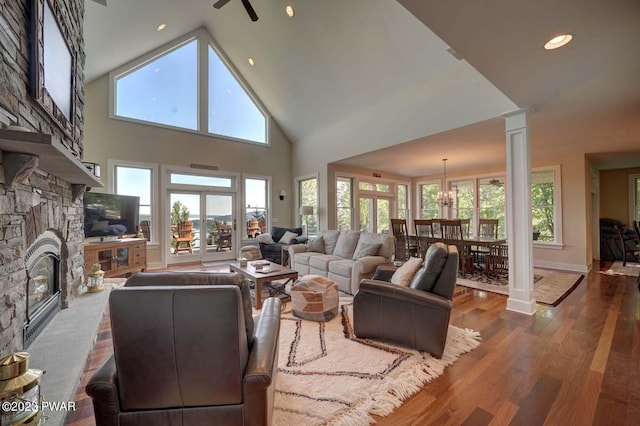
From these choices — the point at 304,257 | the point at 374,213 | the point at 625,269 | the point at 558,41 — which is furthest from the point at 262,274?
the point at 625,269

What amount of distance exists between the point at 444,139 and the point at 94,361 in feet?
16.9

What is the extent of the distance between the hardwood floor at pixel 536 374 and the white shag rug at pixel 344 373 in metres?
0.10

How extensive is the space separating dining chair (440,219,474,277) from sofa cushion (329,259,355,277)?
204 cm

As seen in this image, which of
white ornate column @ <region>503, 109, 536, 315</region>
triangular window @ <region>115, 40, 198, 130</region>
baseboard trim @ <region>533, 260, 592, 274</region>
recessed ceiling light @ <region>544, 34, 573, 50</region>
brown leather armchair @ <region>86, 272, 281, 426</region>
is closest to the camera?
brown leather armchair @ <region>86, 272, 281, 426</region>

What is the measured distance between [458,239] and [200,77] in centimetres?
674

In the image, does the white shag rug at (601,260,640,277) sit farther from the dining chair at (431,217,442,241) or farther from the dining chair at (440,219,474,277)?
the dining chair at (431,217,442,241)

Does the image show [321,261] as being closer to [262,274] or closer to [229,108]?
[262,274]

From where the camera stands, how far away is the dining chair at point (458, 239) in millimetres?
4738

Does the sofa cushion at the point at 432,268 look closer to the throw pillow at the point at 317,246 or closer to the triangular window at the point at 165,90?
the throw pillow at the point at 317,246

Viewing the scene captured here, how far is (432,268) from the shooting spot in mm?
2227

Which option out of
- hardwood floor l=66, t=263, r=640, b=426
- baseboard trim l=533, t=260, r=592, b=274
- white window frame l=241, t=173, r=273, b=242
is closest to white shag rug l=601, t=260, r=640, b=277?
baseboard trim l=533, t=260, r=592, b=274

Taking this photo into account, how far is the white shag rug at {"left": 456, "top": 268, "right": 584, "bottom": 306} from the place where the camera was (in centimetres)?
362

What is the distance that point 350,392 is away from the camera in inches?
67.6

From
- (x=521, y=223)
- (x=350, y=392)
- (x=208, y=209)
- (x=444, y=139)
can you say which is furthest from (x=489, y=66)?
(x=208, y=209)
